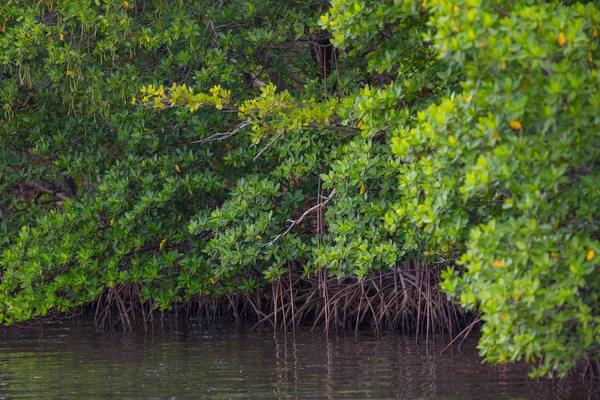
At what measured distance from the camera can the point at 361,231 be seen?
917cm

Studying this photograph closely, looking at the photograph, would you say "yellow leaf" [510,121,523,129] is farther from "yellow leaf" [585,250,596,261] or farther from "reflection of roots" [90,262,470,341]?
"reflection of roots" [90,262,470,341]

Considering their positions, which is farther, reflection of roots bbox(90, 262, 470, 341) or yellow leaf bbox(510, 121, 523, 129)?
reflection of roots bbox(90, 262, 470, 341)

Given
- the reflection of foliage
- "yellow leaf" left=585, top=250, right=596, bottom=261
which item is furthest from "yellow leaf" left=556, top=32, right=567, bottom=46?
"yellow leaf" left=585, top=250, right=596, bottom=261

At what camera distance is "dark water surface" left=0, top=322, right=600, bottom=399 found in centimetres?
788

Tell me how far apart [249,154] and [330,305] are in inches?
77.9

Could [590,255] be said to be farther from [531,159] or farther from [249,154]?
[249,154]

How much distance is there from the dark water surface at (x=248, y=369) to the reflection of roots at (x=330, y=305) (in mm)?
299

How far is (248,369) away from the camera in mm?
9078

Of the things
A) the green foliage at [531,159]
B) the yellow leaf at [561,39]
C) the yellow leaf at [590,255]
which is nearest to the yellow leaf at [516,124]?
the green foliage at [531,159]

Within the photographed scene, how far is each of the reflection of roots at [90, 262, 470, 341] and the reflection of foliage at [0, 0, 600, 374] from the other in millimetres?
317

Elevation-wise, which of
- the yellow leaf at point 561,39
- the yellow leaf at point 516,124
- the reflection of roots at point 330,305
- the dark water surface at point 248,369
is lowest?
the dark water surface at point 248,369

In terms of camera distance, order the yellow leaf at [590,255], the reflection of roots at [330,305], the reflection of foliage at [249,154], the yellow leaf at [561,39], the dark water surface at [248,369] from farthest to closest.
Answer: the reflection of roots at [330,305]
the dark water surface at [248,369]
the reflection of foliage at [249,154]
the yellow leaf at [590,255]
the yellow leaf at [561,39]

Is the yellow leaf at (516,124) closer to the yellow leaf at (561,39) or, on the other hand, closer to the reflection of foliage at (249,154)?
the reflection of foliage at (249,154)

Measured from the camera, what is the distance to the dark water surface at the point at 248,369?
7883mm
